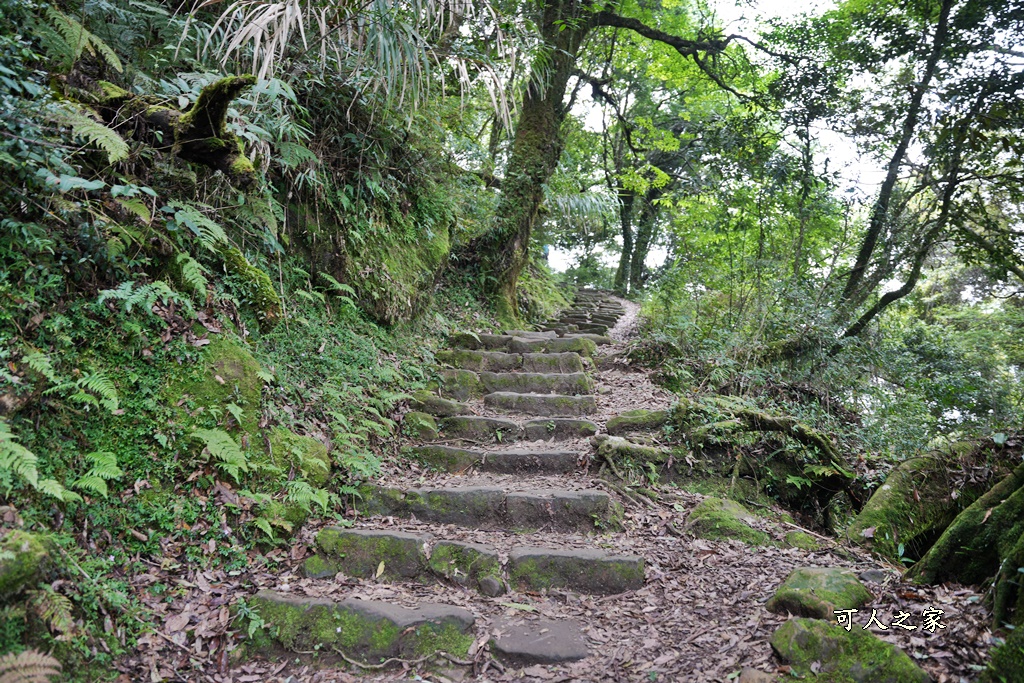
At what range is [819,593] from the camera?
2.71 m

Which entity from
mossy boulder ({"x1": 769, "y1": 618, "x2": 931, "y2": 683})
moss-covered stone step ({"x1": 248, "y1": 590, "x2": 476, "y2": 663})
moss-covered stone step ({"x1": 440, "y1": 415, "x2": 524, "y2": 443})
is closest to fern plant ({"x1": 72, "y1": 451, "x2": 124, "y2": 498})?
moss-covered stone step ({"x1": 248, "y1": 590, "x2": 476, "y2": 663})

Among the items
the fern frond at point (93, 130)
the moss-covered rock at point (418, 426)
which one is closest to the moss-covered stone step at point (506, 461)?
the moss-covered rock at point (418, 426)

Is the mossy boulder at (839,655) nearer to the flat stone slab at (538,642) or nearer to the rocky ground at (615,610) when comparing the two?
the rocky ground at (615,610)

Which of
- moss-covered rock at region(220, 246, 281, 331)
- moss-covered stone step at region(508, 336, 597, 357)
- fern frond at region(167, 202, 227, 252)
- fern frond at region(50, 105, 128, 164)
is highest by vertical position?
fern frond at region(50, 105, 128, 164)

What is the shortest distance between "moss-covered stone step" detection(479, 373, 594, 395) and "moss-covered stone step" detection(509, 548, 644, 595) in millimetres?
2877

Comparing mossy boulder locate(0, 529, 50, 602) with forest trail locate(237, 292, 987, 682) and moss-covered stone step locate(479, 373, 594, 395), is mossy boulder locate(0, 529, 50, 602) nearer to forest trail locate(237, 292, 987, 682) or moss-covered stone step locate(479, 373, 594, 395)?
forest trail locate(237, 292, 987, 682)

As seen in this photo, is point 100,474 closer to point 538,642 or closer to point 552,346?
point 538,642

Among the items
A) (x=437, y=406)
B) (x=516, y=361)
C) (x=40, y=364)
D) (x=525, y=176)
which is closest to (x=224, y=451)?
(x=40, y=364)

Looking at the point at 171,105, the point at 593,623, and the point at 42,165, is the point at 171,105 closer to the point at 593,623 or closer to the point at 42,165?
the point at 42,165

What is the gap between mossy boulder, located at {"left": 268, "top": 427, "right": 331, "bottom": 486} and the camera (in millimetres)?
3643

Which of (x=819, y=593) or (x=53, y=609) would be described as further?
(x=819, y=593)

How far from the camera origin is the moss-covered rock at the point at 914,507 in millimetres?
3469

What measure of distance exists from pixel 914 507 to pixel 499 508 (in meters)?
2.88

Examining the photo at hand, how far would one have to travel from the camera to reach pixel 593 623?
10.1ft
